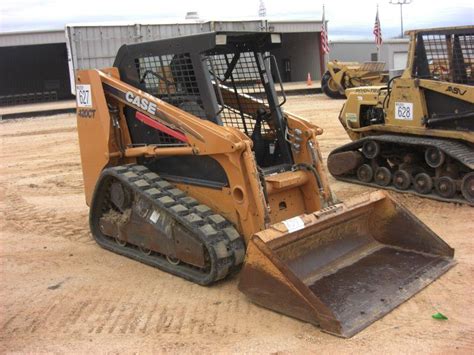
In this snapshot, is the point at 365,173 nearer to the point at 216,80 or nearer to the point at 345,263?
the point at 345,263

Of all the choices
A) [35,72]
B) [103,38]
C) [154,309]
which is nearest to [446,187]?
[154,309]

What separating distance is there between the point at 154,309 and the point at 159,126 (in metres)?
1.77

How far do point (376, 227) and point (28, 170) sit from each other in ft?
27.2

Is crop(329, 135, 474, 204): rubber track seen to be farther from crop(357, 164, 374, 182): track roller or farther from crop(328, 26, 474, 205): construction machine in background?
crop(357, 164, 374, 182): track roller

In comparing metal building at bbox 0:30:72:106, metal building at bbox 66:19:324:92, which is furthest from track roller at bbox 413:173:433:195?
metal building at bbox 0:30:72:106

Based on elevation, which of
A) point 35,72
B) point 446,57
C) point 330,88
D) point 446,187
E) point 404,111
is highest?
point 35,72

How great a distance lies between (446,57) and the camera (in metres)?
7.83

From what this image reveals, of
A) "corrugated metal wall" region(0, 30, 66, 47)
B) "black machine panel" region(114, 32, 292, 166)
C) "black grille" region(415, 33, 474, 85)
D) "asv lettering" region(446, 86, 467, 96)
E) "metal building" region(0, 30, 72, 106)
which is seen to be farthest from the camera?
"metal building" region(0, 30, 72, 106)

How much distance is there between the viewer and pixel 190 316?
14.1 ft

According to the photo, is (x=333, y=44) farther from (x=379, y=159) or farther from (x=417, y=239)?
(x=417, y=239)

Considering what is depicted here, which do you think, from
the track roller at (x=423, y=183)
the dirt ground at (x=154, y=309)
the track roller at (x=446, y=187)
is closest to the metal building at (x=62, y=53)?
the track roller at (x=423, y=183)

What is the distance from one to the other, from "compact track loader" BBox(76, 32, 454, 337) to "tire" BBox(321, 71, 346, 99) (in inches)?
685

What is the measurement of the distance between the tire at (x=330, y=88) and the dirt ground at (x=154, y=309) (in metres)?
16.0

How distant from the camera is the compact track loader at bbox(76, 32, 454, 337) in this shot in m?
4.43
